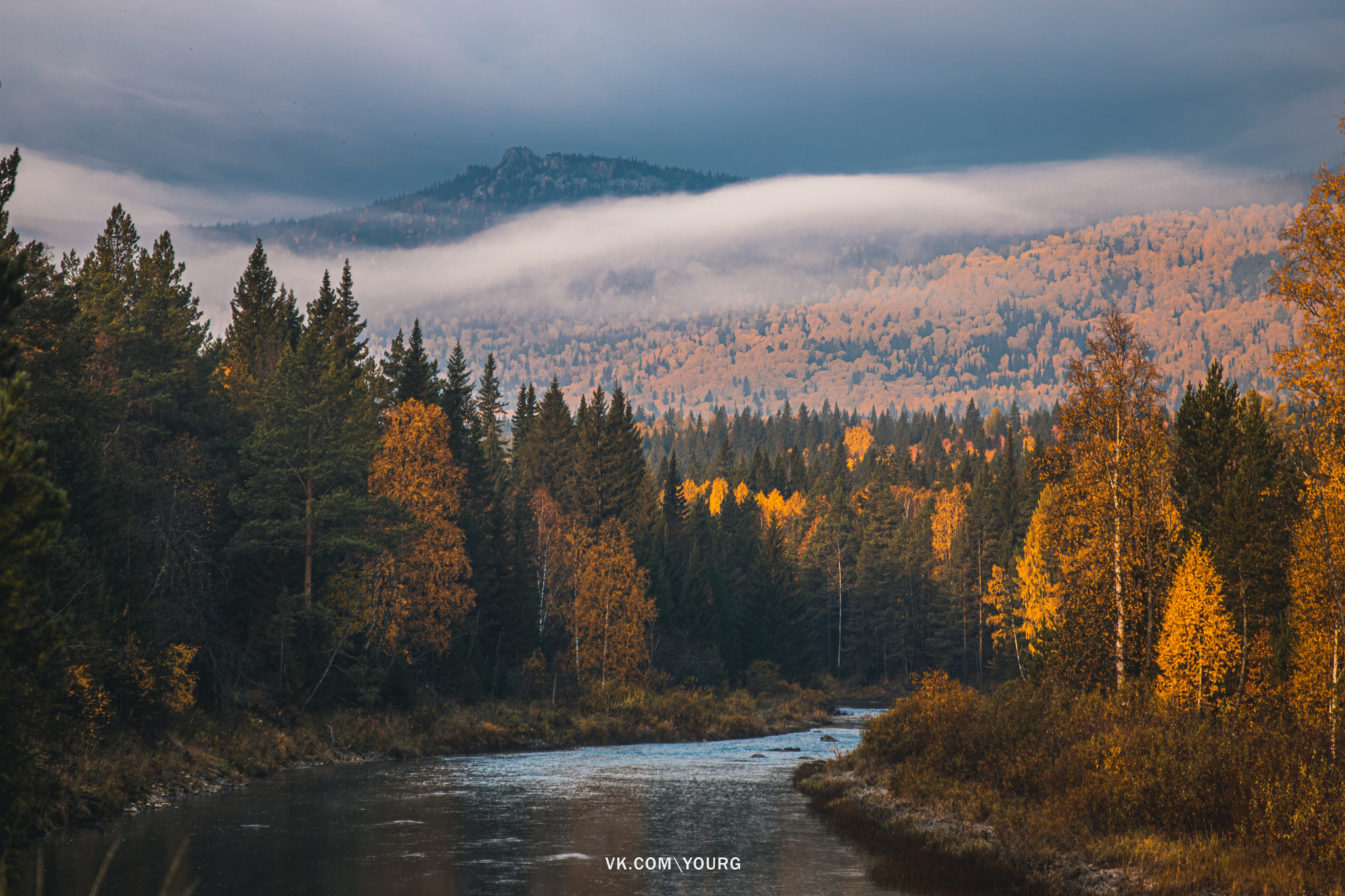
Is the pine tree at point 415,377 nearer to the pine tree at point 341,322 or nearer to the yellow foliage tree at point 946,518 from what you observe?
the pine tree at point 341,322

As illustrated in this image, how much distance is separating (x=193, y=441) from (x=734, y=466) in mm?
130235

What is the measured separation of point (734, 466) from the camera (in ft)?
573

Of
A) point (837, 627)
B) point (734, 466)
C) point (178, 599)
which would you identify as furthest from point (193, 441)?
point (734, 466)

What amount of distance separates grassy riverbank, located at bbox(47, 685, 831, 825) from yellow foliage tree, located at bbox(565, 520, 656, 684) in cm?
257

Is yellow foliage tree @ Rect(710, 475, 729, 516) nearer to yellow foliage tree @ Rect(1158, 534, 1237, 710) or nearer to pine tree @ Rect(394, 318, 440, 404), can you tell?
pine tree @ Rect(394, 318, 440, 404)

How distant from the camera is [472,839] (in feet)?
91.4

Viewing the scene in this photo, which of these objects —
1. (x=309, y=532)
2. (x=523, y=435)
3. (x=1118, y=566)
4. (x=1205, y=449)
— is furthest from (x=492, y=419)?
(x=1118, y=566)

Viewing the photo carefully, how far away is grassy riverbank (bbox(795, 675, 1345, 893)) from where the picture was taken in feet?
61.1

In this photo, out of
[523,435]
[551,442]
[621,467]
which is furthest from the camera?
[523,435]

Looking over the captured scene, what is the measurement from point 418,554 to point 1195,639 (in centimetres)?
3752

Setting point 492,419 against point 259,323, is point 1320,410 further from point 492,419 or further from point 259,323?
point 492,419

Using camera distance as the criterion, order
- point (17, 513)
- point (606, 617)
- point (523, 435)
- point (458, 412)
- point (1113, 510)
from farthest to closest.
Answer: point (523, 435)
point (458, 412)
point (606, 617)
point (1113, 510)
point (17, 513)

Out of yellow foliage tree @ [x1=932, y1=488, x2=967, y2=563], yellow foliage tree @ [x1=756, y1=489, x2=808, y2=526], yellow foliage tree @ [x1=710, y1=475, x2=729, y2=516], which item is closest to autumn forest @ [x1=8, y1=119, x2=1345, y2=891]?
yellow foliage tree @ [x1=932, y1=488, x2=967, y2=563]

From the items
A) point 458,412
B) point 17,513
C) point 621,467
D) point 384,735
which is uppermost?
point 458,412
